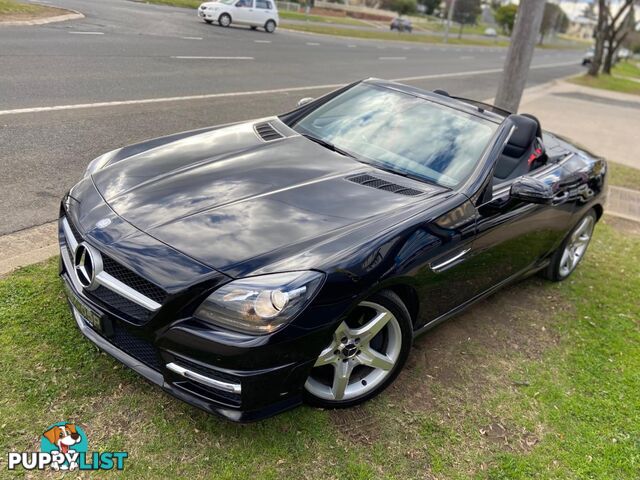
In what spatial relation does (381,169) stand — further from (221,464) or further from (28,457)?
(28,457)

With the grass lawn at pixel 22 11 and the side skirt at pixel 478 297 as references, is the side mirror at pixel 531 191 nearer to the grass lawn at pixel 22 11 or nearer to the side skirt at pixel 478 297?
the side skirt at pixel 478 297

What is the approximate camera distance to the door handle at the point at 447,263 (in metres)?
2.93

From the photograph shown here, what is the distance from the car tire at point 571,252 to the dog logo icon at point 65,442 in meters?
3.69

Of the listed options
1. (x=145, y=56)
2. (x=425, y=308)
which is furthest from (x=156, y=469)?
(x=145, y=56)

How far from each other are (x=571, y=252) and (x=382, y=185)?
8.20 ft

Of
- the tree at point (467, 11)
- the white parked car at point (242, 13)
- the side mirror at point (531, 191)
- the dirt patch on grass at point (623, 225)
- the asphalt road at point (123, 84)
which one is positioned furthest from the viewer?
the tree at point (467, 11)

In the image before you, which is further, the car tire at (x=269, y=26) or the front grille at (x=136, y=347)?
the car tire at (x=269, y=26)

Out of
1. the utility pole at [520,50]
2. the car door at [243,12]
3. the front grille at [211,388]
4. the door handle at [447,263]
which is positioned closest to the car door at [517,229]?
the door handle at [447,263]

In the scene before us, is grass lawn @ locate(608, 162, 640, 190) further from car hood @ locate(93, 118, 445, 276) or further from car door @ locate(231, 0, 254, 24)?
car door @ locate(231, 0, 254, 24)

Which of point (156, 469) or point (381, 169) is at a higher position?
point (381, 169)

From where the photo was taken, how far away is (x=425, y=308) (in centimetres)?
304

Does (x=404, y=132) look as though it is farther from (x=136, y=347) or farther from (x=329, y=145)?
(x=136, y=347)

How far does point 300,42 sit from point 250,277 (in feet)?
74.3

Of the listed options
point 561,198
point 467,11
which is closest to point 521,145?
point 561,198
